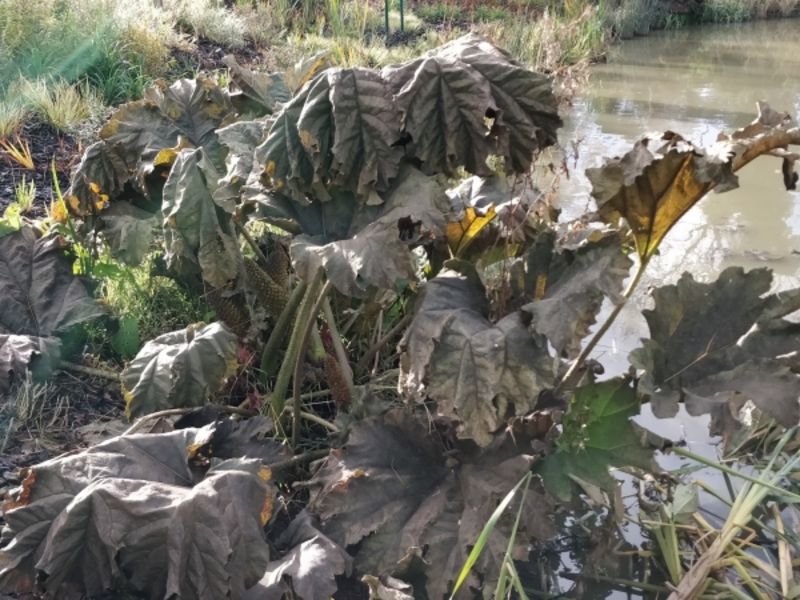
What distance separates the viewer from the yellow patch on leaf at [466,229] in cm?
218

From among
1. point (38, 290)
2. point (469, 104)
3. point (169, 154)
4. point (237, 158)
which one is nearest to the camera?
point (469, 104)

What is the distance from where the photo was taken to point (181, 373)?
2.01 meters

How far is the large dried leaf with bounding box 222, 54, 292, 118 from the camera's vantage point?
2557 mm

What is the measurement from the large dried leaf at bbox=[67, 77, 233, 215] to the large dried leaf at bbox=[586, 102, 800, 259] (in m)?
1.39

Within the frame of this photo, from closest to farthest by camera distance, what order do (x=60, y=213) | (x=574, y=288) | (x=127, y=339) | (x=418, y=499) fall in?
(x=574, y=288)
(x=418, y=499)
(x=127, y=339)
(x=60, y=213)

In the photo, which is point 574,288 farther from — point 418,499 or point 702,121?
point 702,121

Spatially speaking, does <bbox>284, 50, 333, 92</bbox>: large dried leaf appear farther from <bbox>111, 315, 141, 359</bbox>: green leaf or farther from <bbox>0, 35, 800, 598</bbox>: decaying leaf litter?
Result: <bbox>111, 315, 141, 359</bbox>: green leaf

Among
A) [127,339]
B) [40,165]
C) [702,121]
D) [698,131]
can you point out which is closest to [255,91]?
[127,339]

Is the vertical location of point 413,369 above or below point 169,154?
below

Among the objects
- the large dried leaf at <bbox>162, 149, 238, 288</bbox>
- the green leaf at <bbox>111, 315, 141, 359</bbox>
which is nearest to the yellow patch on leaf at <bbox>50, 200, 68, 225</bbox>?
the green leaf at <bbox>111, 315, 141, 359</bbox>

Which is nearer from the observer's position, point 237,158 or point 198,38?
point 237,158

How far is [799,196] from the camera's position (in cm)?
496

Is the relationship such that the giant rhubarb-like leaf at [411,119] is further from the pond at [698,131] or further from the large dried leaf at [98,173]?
the large dried leaf at [98,173]

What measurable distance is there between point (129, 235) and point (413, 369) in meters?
1.21
